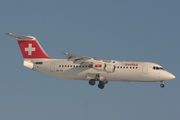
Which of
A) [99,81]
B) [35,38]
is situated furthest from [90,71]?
[35,38]

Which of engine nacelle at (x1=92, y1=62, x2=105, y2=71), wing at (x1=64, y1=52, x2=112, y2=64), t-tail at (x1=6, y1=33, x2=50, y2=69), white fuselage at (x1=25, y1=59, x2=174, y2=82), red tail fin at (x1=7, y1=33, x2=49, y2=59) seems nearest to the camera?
white fuselage at (x1=25, y1=59, x2=174, y2=82)

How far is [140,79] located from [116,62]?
3.42m

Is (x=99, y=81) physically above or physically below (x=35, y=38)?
below

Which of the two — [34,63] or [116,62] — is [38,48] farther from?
[116,62]

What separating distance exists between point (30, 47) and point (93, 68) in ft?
30.7

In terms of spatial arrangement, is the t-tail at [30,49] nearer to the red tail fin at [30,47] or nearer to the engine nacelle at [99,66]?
the red tail fin at [30,47]

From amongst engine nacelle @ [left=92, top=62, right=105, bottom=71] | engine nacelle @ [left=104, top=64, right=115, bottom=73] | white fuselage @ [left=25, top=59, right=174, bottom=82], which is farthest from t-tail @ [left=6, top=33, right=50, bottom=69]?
engine nacelle @ [left=104, top=64, right=115, bottom=73]

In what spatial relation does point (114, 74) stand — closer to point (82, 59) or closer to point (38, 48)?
point (82, 59)

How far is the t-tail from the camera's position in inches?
2271

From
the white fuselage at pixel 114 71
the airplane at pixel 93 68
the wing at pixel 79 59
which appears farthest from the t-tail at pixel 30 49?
the wing at pixel 79 59

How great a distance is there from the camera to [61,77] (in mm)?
55938

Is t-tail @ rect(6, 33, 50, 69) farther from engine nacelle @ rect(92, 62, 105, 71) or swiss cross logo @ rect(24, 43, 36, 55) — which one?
engine nacelle @ rect(92, 62, 105, 71)

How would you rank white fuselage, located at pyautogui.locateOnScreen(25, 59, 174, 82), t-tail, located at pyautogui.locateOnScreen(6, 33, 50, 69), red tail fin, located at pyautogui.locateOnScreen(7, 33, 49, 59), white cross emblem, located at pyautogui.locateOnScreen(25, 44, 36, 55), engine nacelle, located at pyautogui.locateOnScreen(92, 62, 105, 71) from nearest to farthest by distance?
1. white fuselage, located at pyautogui.locateOnScreen(25, 59, 174, 82)
2. engine nacelle, located at pyautogui.locateOnScreen(92, 62, 105, 71)
3. t-tail, located at pyautogui.locateOnScreen(6, 33, 50, 69)
4. red tail fin, located at pyautogui.locateOnScreen(7, 33, 49, 59)
5. white cross emblem, located at pyautogui.locateOnScreen(25, 44, 36, 55)

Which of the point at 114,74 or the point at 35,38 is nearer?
the point at 114,74
